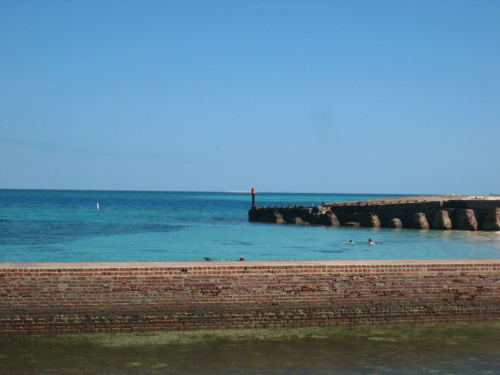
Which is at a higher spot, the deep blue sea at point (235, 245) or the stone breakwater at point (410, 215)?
the stone breakwater at point (410, 215)

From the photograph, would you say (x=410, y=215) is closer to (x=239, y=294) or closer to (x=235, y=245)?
(x=235, y=245)

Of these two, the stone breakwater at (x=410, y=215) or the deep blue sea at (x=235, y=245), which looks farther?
the stone breakwater at (x=410, y=215)

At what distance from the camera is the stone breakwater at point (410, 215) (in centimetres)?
3947

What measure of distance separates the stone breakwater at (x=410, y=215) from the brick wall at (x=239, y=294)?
91.2ft

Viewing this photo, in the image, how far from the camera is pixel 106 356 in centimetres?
1034

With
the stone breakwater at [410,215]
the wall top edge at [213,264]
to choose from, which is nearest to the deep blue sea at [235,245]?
the stone breakwater at [410,215]

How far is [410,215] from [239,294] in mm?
34666

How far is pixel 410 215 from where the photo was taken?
146 feet

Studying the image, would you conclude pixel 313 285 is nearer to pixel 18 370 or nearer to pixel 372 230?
pixel 18 370

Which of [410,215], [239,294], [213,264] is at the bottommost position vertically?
[239,294]

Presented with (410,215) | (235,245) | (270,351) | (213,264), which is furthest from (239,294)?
(410,215)

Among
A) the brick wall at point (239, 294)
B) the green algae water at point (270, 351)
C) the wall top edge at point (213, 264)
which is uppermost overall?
the wall top edge at point (213, 264)

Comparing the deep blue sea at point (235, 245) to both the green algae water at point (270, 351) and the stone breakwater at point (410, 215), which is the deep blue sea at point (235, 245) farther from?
the green algae water at point (270, 351)

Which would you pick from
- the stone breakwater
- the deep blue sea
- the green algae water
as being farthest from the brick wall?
the stone breakwater
